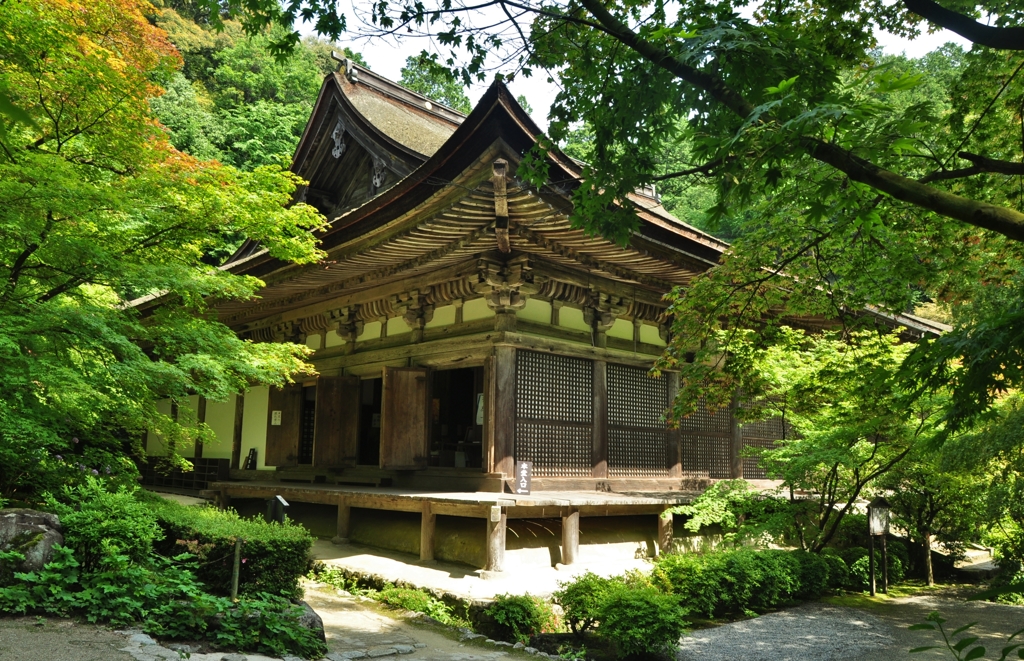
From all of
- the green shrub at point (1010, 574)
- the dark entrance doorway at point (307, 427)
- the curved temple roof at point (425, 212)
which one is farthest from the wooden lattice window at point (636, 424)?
the dark entrance doorway at point (307, 427)

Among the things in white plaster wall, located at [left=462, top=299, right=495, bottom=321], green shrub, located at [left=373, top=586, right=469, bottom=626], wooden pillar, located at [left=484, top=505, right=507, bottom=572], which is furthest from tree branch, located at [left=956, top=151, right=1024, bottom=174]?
white plaster wall, located at [left=462, top=299, right=495, bottom=321]

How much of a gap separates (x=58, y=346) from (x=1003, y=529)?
13158 millimetres

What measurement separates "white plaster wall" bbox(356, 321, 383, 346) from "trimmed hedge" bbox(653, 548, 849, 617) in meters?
6.65

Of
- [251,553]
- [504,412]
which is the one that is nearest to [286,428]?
[504,412]

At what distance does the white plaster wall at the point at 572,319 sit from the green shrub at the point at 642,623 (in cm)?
534

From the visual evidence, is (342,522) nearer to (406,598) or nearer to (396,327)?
(396,327)

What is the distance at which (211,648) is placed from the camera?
5.30 m

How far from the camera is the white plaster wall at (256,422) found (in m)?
15.7

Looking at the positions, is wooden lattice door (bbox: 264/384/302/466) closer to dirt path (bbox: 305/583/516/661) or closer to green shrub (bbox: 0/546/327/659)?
dirt path (bbox: 305/583/516/661)

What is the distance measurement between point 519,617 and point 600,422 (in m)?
4.74

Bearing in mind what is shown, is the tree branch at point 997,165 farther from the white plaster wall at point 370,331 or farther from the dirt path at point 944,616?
the white plaster wall at point 370,331

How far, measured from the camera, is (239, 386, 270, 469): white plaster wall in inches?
618

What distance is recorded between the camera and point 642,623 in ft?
21.3

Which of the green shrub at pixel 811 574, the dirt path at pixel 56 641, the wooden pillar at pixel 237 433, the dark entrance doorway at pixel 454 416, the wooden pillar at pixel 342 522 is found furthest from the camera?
the wooden pillar at pixel 237 433
